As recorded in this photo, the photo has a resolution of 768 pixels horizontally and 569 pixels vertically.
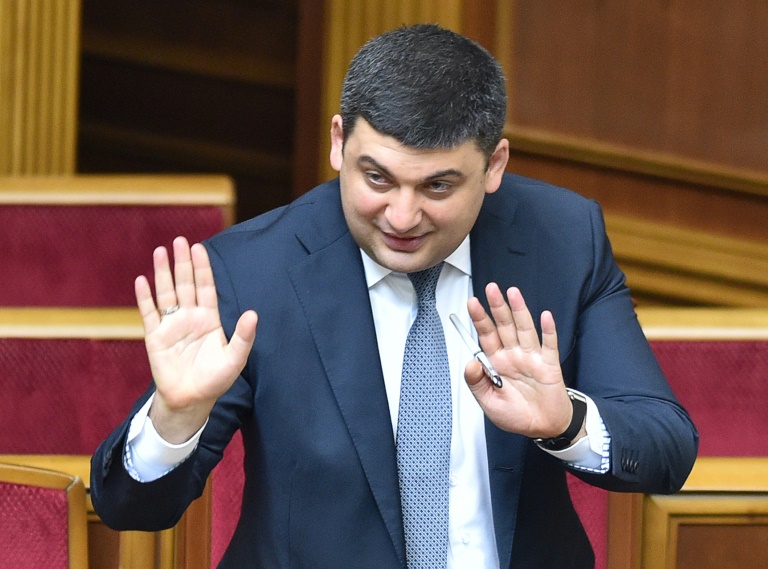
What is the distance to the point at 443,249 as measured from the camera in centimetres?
70

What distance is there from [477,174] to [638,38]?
3.49 ft

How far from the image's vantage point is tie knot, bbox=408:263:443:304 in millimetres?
747

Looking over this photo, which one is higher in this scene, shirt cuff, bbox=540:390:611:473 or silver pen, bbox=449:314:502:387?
silver pen, bbox=449:314:502:387

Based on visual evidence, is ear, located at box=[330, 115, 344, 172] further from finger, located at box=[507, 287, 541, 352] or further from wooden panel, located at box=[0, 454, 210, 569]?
wooden panel, located at box=[0, 454, 210, 569]

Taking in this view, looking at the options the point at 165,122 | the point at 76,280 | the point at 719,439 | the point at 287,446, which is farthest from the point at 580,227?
the point at 165,122

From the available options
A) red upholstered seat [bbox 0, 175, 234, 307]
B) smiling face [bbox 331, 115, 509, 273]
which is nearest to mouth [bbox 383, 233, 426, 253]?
smiling face [bbox 331, 115, 509, 273]

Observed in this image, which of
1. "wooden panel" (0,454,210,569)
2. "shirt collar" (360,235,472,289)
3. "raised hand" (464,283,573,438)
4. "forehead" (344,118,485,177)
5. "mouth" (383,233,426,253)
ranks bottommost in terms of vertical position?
"wooden panel" (0,454,210,569)

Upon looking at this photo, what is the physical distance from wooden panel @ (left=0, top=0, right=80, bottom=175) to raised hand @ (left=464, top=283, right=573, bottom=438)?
1.15m

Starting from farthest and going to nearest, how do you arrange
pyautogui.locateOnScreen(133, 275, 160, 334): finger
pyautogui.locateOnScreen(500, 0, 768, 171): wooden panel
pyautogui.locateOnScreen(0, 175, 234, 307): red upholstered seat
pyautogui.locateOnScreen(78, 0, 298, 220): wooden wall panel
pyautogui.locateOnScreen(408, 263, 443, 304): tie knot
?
1. pyautogui.locateOnScreen(78, 0, 298, 220): wooden wall panel
2. pyautogui.locateOnScreen(500, 0, 768, 171): wooden panel
3. pyautogui.locateOnScreen(0, 175, 234, 307): red upholstered seat
4. pyautogui.locateOnScreen(408, 263, 443, 304): tie knot
5. pyautogui.locateOnScreen(133, 275, 160, 334): finger

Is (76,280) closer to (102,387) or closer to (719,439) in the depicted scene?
(102,387)

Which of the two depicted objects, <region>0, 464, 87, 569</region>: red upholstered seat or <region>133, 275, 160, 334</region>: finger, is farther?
<region>0, 464, 87, 569</region>: red upholstered seat

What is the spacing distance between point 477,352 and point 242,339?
127 millimetres

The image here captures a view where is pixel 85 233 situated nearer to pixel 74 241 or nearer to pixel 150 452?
pixel 74 241

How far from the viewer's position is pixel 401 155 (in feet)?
2.19
